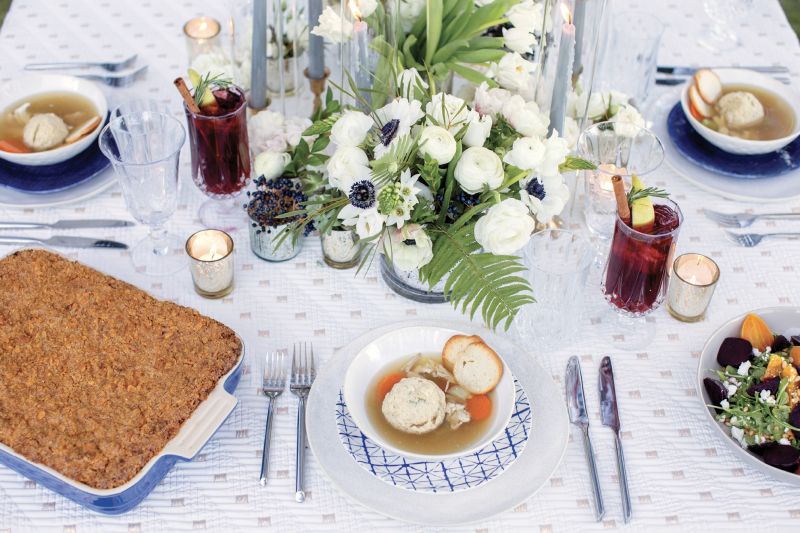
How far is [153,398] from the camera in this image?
141 cm

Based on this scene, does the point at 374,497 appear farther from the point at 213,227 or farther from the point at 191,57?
the point at 191,57

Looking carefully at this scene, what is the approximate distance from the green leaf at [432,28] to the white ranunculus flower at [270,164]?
0.39 metres

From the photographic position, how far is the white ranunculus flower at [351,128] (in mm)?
1486

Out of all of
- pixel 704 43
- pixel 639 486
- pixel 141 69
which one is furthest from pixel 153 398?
pixel 704 43

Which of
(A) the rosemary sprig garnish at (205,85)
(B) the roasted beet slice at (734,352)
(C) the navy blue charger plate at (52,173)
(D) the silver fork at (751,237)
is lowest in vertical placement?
(C) the navy blue charger plate at (52,173)

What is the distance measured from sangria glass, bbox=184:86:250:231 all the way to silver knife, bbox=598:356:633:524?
0.79 meters

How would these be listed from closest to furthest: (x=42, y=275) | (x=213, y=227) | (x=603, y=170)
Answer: (x=42, y=275) → (x=603, y=170) → (x=213, y=227)

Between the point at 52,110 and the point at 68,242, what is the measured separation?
405 mm

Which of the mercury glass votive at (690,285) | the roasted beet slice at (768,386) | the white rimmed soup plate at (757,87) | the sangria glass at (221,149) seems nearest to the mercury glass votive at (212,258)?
the sangria glass at (221,149)

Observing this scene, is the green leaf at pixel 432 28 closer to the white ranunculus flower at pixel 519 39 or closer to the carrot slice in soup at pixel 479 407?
the white ranunculus flower at pixel 519 39

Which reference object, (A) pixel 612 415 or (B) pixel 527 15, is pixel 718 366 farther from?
(B) pixel 527 15

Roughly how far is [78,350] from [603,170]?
100 centimetres

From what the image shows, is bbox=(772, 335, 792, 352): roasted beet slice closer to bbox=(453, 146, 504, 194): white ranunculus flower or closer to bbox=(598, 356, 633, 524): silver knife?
bbox=(598, 356, 633, 524): silver knife

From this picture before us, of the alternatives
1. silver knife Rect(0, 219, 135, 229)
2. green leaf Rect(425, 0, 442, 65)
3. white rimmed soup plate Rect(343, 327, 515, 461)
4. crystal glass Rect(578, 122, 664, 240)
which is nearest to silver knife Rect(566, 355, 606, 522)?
white rimmed soup plate Rect(343, 327, 515, 461)
